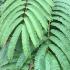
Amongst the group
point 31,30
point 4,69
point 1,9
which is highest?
point 1,9

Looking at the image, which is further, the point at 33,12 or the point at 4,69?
the point at 4,69

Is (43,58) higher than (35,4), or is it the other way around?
(35,4)

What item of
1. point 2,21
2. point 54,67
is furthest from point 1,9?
point 54,67

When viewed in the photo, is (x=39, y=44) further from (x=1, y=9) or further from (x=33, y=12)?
(x=1, y=9)

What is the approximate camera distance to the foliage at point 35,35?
222 centimetres

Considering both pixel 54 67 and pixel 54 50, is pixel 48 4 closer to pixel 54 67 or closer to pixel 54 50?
pixel 54 50

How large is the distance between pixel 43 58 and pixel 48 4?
0.50 m

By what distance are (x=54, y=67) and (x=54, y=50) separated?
0.49 ft

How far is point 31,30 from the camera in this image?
2219mm

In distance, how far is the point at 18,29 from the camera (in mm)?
2266

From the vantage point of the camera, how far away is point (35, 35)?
2.20 metres

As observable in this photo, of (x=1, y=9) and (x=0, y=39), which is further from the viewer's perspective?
(x=1, y=9)

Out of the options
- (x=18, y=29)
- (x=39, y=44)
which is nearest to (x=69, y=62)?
(x=39, y=44)

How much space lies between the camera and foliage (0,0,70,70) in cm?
222
